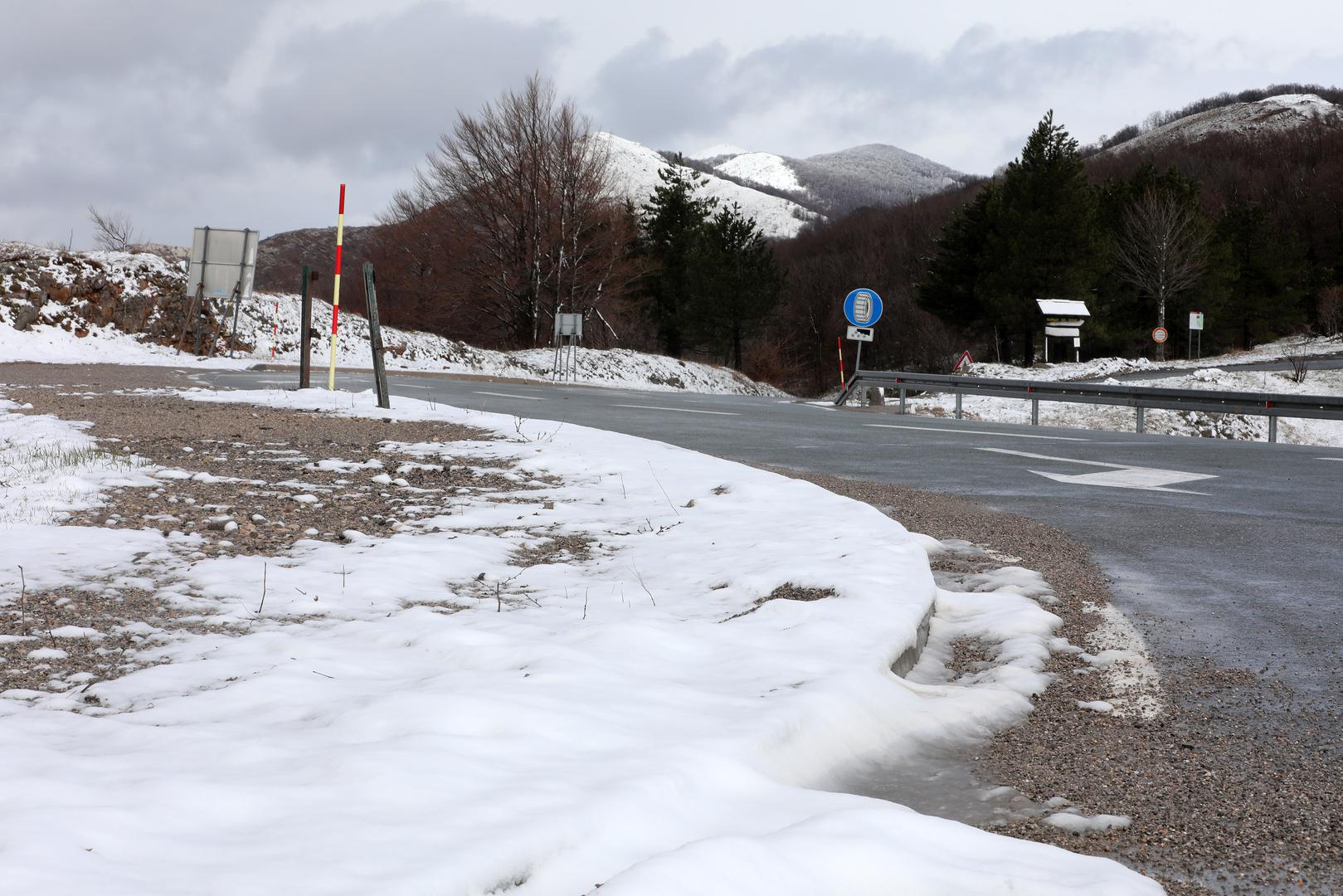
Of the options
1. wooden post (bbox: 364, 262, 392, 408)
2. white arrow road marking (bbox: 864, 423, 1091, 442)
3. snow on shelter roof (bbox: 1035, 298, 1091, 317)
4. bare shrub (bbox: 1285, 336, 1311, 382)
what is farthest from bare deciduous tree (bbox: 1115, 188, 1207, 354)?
wooden post (bbox: 364, 262, 392, 408)

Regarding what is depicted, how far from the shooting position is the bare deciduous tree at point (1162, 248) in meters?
52.2

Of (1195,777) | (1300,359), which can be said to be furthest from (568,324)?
(1195,777)

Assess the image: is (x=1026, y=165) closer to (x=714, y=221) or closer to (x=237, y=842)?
(x=714, y=221)

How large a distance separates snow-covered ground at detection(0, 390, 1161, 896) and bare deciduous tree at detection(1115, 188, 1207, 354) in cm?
5297

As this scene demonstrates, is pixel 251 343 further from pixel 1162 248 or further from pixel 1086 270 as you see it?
pixel 1162 248

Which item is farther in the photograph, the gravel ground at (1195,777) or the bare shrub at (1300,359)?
the bare shrub at (1300,359)

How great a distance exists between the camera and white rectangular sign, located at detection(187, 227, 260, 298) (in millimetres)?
29344

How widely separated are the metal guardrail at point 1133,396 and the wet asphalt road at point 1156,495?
3289mm

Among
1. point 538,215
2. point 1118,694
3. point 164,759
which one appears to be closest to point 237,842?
point 164,759

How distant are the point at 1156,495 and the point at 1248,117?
186157 millimetres

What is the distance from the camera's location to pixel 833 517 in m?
6.22

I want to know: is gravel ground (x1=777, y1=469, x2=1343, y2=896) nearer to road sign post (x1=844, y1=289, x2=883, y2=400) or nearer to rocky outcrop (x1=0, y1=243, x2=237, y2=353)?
road sign post (x1=844, y1=289, x2=883, y2=400)

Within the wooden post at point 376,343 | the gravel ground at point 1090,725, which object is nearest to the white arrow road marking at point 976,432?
the gravel ground at point 1090,725

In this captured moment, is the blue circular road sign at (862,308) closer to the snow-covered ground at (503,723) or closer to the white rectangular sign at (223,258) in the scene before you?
the white rectangular sign at (223,258)
